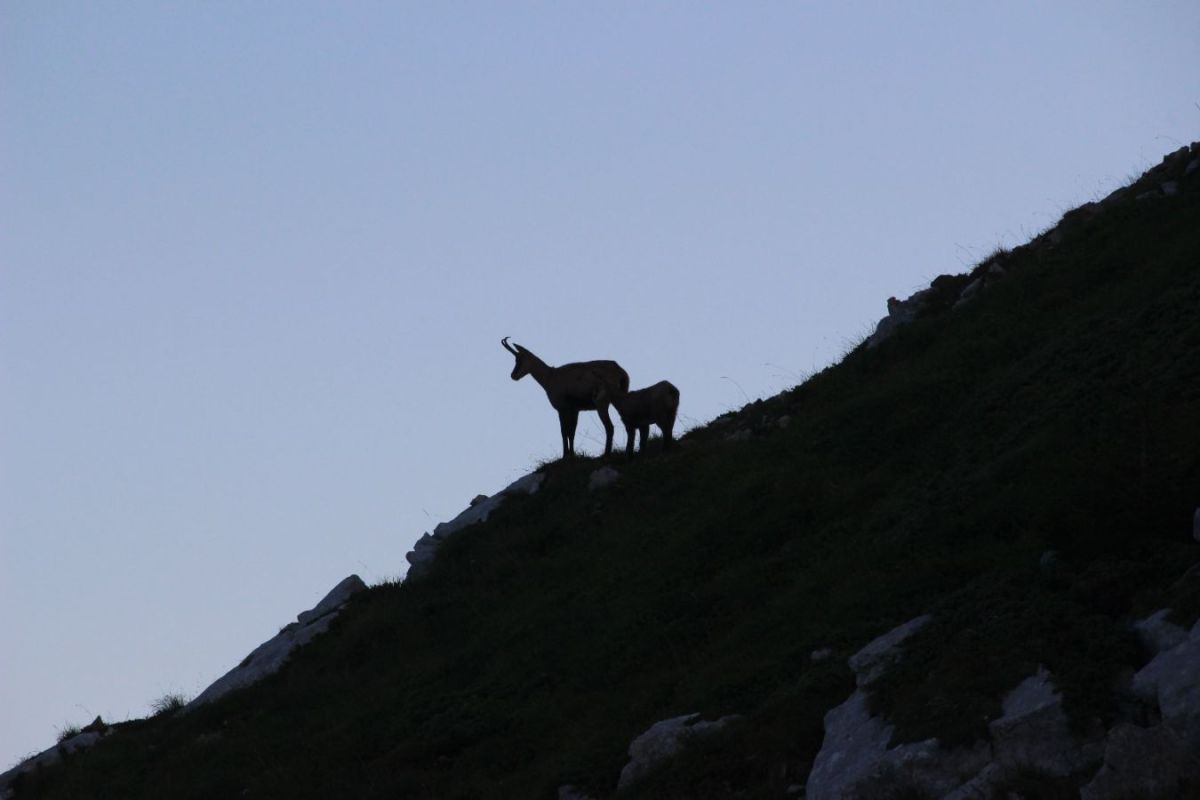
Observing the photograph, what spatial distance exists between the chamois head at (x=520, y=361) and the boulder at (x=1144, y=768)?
63.5ft

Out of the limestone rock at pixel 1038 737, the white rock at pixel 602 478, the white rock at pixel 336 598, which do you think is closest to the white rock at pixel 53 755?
the white rock at pixel 336 598

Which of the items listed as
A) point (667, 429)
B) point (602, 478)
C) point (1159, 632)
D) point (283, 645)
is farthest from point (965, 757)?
point (283, 645)

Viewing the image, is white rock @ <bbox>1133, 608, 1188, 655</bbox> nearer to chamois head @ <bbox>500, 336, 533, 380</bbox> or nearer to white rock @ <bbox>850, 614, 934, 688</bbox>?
white rock @ <bbox>850, 614, 934, 688</bbox>

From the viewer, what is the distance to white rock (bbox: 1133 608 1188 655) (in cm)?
1130

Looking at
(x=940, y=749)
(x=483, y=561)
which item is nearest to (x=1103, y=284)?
(x=483, y=561)

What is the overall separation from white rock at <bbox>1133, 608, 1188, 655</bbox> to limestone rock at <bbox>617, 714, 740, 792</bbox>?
3.65 metres

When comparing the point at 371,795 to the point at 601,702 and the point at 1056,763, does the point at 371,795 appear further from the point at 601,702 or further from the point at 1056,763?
the point at 1056,763

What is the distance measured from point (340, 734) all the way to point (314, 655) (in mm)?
4006

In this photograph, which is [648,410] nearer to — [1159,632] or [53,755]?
[53,755]

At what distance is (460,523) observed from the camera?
25.7 meters

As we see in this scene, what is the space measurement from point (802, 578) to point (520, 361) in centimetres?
1247

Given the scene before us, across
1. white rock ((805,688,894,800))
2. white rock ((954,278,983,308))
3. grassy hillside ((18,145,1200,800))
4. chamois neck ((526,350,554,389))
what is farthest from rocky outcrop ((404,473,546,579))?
white rock ((805,688,894,800))

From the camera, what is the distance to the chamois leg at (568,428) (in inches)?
1025

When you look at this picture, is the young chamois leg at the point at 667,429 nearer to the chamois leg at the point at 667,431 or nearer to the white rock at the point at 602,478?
the chamois leg at the point at 667,431
